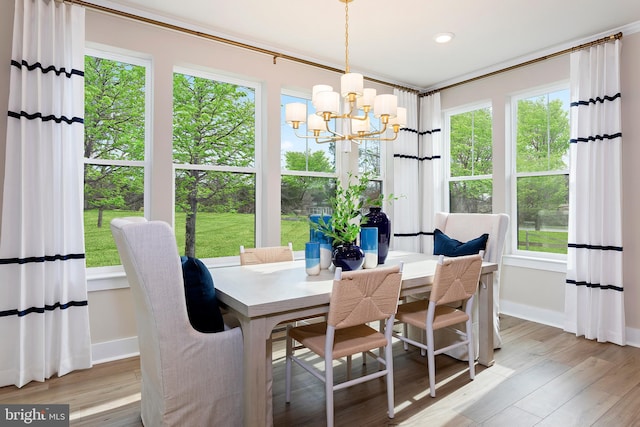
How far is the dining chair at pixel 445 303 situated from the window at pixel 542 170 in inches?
74.3

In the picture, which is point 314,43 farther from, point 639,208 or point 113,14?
point 639,208

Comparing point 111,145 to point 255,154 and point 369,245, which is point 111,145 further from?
point 369,245

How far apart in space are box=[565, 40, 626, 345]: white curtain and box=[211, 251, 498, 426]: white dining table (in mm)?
1821

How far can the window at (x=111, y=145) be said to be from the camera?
304cm

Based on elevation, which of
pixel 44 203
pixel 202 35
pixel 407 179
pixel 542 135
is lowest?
pixel 44 203

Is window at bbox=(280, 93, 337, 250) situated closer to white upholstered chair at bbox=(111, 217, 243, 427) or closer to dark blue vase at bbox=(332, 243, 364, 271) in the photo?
dark blue vase at bbox=(332, 243, 364, 271)

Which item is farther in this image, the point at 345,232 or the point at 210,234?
the point at 210,234

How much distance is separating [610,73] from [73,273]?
4.56m

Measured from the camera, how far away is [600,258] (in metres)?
3.28

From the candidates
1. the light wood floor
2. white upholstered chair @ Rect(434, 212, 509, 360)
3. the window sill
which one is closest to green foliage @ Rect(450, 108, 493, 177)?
the window sill

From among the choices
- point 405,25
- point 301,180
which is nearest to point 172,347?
point 301,180

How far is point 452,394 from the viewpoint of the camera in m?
2.41

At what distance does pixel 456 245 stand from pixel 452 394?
1.30m

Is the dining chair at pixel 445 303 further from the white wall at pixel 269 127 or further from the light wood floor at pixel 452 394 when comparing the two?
the white wall at pixel 269 127
